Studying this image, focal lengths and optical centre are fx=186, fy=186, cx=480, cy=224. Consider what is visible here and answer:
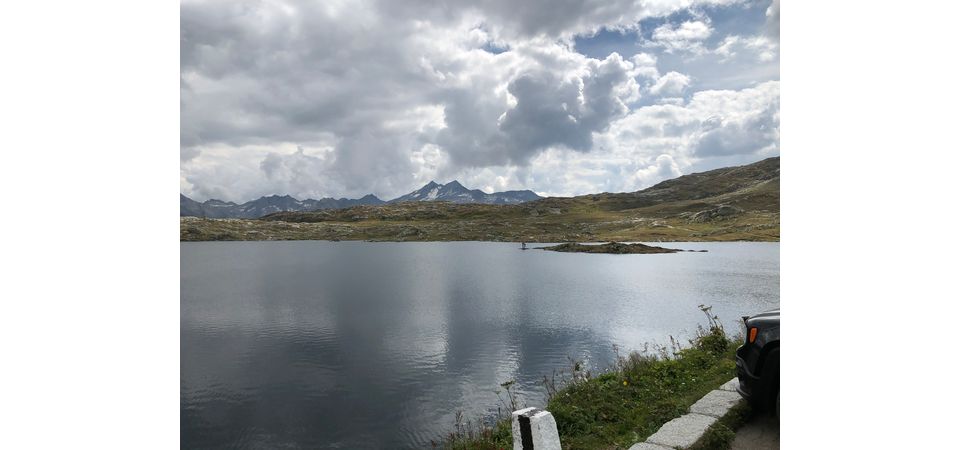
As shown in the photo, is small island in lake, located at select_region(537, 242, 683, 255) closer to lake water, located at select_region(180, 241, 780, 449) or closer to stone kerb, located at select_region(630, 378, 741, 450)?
lake water, located at select_region(180, 241, 780, 449)

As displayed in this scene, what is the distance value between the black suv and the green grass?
89cm

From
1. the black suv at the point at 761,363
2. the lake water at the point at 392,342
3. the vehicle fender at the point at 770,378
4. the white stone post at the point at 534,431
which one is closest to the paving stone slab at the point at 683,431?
the black suv at the point at 761,363

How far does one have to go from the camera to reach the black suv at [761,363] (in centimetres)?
626

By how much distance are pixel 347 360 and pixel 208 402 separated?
8986 mm

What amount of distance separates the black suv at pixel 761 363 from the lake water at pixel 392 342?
11033mm

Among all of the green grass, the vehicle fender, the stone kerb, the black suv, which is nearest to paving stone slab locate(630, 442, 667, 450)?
the stone kerb

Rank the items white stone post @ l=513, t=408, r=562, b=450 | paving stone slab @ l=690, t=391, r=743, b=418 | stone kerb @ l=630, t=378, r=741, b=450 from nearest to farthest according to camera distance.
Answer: white stone post @ l=513, t=408, r=562, b=450
stone kerb @ l=630, t=378, r=741, b=450
paving stone slab @ l=690, t=391, r=743, b=418

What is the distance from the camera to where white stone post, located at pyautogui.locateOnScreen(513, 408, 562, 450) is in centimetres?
438

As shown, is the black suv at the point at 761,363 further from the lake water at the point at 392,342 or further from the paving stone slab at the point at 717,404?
the lake water at the point at 392,342

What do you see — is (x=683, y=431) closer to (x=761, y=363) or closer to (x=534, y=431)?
(x=761, y=363)

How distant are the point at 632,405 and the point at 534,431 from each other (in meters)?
8.76
